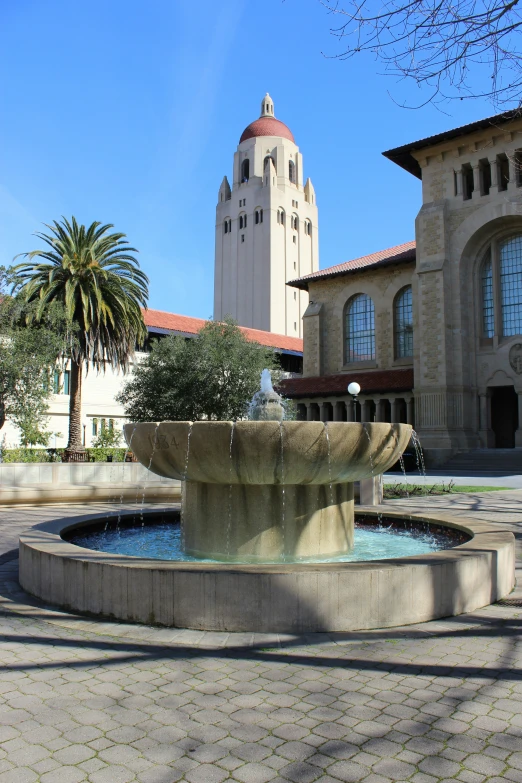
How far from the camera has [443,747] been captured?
3.15 meters

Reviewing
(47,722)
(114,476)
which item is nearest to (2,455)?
(114,476)

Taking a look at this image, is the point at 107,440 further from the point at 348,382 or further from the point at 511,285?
the point at 511,285

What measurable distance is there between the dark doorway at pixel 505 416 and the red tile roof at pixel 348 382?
5154 mm

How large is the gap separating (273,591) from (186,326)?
137ft

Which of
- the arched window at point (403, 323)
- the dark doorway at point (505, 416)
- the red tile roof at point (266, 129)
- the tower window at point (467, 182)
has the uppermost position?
the red tile roof at point (266, 129)

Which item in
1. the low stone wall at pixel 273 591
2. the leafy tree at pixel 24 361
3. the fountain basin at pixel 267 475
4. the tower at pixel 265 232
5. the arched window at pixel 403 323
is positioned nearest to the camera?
the low stone wall at pixel 273 591

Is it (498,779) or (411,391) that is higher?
(411,391)

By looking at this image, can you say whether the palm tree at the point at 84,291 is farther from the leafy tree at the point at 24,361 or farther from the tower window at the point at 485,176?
the tower window at the point at 485,176

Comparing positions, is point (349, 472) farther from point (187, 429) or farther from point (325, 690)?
point (325, 690)

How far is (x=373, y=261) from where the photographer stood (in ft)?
143

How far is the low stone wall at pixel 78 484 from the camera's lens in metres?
15.2

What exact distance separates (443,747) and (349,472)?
3661 mm

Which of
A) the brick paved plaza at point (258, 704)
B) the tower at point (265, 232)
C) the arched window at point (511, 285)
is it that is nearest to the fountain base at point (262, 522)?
the brick paved plaza at point (258, 704)

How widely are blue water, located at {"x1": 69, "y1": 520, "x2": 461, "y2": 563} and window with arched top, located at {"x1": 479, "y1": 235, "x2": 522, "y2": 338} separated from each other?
28.0 m
